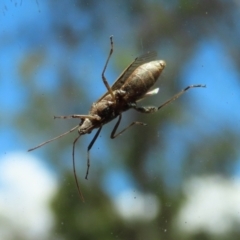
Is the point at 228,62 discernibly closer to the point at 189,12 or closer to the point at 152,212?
the point at 189,12

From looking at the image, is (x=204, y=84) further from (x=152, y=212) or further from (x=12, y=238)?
(x=12, y=238)

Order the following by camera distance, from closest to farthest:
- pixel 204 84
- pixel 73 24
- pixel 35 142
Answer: pixel 204 84
pixel 35 142
pixel 73 24

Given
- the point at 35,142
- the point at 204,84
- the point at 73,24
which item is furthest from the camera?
the point at 73,24

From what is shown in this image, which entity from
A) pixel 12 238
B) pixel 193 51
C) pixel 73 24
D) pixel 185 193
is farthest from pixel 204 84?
pixel 12 238

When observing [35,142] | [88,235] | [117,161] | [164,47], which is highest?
[164,47]

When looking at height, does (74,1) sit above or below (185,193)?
above

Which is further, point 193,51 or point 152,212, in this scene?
point 193,51

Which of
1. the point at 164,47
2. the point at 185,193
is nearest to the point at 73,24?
the point at 164,47
